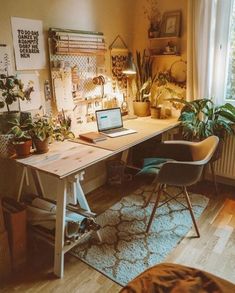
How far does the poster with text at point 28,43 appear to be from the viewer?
2029 mm

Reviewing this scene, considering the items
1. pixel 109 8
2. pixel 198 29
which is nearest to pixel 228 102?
pixel 198 29

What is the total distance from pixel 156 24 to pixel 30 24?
5.04 ft

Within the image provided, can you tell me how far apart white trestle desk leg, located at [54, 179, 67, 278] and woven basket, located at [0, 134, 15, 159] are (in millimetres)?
454

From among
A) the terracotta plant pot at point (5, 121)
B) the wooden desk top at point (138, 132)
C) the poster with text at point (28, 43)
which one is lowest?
the wooden desk top at point (138, 132)

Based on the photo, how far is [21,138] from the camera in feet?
6.07

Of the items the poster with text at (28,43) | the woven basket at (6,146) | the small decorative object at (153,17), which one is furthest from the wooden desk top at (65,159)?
the small decorative object at (153,17)

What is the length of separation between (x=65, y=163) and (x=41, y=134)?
0.99ft

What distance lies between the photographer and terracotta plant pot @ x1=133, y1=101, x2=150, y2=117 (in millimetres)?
3123

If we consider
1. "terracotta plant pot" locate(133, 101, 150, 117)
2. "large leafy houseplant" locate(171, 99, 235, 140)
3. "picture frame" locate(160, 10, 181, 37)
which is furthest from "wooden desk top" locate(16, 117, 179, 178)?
"picture frame" locate(160, 10, 181, 37)

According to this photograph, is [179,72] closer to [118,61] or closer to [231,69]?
[231,69]

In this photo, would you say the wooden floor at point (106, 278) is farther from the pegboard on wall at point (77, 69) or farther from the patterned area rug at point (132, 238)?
the pegboard on wall at point (77, 69)

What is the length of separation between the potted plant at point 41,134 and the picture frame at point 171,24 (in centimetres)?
181

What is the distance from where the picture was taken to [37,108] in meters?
2.28

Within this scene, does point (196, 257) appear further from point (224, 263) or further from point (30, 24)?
point (30, 24)
